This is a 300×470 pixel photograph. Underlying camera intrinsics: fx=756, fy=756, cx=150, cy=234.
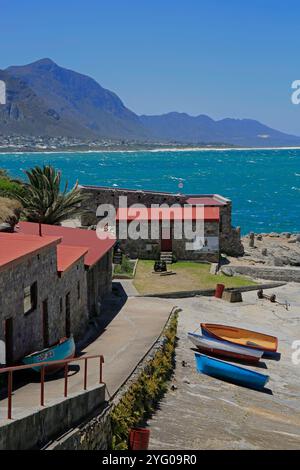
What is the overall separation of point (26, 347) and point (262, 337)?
11608 millimetres

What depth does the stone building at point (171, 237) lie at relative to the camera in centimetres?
4297

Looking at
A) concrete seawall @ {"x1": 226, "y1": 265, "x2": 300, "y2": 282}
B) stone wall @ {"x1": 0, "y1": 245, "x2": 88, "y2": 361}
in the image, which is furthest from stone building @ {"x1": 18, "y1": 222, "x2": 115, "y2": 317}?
concrete seawall @ {"x1": 226, "y1": 265, "x2": 300, "y2": 282}

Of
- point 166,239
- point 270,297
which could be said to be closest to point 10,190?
point 166,239

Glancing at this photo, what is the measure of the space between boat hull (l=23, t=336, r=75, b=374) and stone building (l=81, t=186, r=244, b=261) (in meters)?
22.9

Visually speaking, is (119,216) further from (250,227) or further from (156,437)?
(250,227)

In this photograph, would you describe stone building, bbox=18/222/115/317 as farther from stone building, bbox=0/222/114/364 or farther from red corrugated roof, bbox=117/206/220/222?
red corrugated roof, bbox=117/206/220/222

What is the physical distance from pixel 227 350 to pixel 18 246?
9847 mm

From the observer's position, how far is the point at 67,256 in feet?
80.5

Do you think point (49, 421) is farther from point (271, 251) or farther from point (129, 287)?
point (271, 251)

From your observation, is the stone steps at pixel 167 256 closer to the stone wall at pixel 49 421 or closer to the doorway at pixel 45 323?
the doorway at pixel 45 323

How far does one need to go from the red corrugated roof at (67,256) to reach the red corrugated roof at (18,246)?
4.52ft
